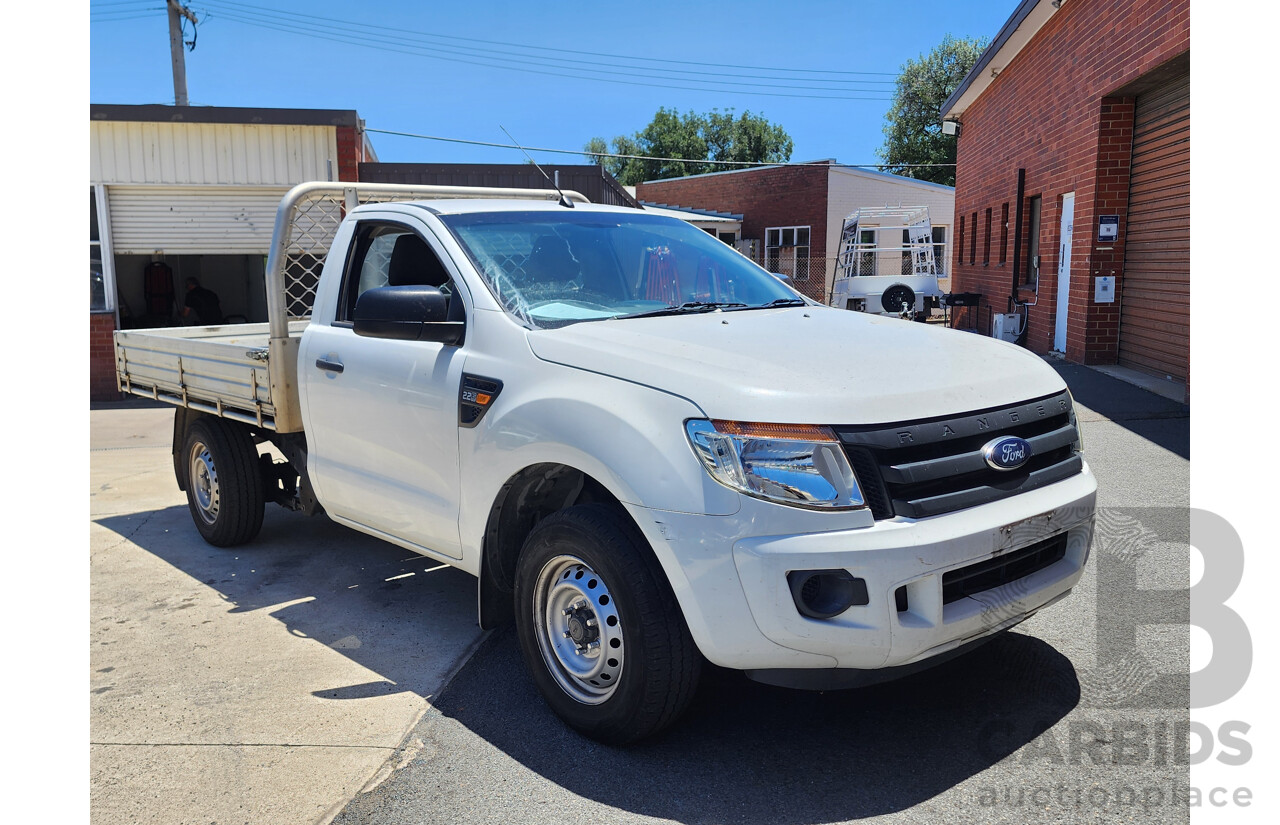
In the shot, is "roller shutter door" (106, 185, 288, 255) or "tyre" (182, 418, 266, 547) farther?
"roller shutter door" (106, 185, 288, 255)

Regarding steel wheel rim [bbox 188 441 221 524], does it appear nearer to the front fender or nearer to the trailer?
the front fender

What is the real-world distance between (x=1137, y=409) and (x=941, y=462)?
6.94 m

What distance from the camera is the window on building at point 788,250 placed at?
34688 millimetres

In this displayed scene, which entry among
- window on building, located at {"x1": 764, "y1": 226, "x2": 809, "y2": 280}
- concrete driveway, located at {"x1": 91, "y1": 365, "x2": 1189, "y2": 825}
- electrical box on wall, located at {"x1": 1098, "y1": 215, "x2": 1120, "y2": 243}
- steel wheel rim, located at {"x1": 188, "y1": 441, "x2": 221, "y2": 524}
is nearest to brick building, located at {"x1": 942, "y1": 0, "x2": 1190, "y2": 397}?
electrical box on wall, located at {"x1": 1098, "y1": 215, "x2": 1120, "y2": 243}

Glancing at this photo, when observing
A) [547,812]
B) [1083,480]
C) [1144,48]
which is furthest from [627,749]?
[1144,48]

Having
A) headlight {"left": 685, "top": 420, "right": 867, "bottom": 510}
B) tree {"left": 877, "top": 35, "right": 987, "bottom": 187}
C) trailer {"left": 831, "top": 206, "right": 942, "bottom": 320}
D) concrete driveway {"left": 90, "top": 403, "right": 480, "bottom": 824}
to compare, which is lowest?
concrete driveway {"left": 90, "top": 403, "right": 480, "bottom": 824}

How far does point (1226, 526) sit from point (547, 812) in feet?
13.3

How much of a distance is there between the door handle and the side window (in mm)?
231

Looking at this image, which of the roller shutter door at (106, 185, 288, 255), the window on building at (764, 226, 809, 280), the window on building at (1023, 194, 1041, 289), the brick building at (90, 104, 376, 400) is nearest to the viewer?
the brick building at (90, 104, 376, 400)

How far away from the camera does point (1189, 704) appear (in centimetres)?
362

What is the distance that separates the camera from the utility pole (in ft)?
72.9

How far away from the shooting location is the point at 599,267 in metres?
4.39

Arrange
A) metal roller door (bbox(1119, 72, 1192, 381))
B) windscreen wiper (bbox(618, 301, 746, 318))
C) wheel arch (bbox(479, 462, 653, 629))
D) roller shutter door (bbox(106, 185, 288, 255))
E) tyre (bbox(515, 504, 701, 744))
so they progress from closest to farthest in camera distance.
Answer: tyre (bbox(515, 504, 701, 744)), wheel arch (bbox(479, 462, 653, 629)), windscreen wiper (bbox(618, 301, 746, 318)), metal roller door (bbox(1119, 72, 1192, 381)), roller shutter door (bbox(106, 185, 288, 255))

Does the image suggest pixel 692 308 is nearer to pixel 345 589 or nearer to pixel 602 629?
pixel 602 629
